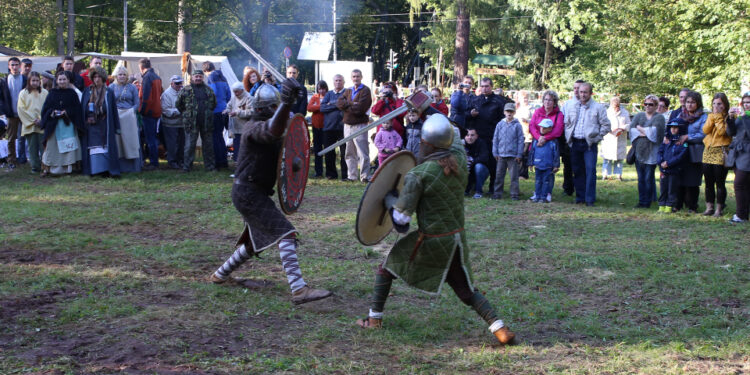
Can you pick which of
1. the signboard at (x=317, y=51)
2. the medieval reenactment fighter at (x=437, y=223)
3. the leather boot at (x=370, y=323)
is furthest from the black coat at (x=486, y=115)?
the signboard at (x=317, y=51)

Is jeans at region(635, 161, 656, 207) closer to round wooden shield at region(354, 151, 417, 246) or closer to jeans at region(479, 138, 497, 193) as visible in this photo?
jeans at region(479, 138, 497, 193)

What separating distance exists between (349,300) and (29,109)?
8804mm

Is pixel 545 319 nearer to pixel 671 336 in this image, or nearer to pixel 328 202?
pixel 671 336

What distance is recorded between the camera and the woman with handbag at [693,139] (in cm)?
929

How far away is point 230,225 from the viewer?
27.0ft

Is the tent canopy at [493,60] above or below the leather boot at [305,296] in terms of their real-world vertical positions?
above

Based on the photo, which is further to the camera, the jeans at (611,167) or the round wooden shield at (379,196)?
the jeans at (611,167)

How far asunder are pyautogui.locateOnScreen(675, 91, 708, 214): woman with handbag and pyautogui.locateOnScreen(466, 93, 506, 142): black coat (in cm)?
269

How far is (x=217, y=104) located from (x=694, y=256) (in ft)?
28.2

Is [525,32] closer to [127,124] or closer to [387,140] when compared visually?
[387,140]

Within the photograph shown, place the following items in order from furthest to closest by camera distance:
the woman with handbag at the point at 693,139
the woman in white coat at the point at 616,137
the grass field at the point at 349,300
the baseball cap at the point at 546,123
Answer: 1. the woman in white coat at the point at 616,137
2. the baseball cap at the point at 546,123
3. the woman with handbag at the point at 693,139
4. the grass field at the point at 349,300

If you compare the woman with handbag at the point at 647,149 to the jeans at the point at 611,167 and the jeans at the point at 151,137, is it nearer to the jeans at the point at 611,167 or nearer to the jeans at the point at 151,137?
the jeans at the point at 611,167

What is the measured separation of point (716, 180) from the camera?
923cm

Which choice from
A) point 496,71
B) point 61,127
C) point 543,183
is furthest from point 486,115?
point 496,71
